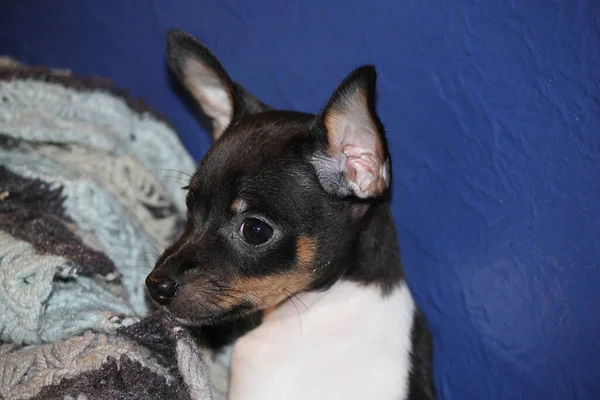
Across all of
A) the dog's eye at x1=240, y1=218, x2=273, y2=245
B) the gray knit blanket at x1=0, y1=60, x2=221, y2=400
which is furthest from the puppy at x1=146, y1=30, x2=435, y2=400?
the gray knit blanket at x1=0, y1=60, x2=221, y2=400

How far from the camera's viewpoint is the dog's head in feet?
7.43

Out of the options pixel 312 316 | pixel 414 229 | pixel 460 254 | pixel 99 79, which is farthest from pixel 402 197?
pixel 99 79

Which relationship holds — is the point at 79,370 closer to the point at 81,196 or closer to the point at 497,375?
the point at 81,196

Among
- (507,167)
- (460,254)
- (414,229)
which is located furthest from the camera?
(414,229)

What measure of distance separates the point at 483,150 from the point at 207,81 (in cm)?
118

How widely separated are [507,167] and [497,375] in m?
0.83

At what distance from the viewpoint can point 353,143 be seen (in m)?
2.26

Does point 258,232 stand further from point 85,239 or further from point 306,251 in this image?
point 85,239

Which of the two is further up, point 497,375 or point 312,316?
point 497,375

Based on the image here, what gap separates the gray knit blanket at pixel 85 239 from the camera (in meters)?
2.25

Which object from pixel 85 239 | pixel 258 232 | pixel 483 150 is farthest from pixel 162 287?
pixel 483 150

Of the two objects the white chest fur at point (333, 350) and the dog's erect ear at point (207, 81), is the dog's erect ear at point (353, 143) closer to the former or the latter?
the white chest fur at point (333, 350)

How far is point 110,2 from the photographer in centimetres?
374

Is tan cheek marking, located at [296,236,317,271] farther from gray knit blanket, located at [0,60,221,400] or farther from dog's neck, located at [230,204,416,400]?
gray knit blanket, located at [0,60,221,400]
